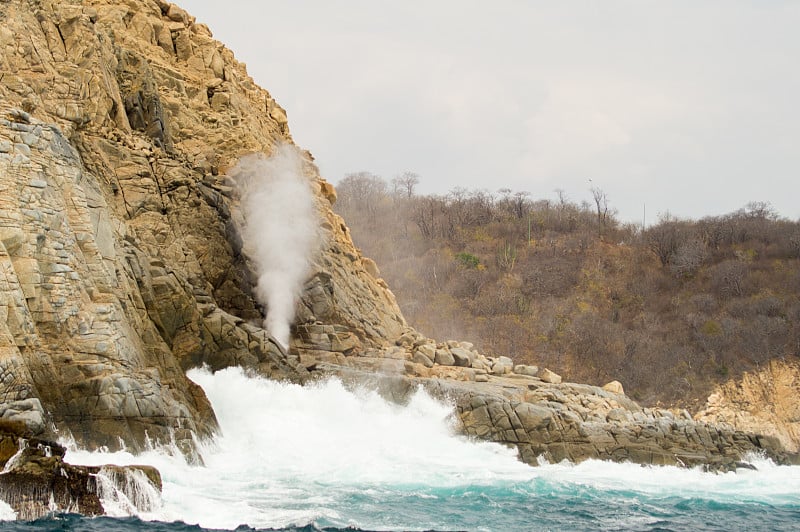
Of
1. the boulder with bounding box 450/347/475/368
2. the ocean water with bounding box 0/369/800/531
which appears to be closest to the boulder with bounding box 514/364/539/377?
the boulder with bounding box 450/347/475/368

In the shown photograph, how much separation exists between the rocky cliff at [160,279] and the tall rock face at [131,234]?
0.05 metres

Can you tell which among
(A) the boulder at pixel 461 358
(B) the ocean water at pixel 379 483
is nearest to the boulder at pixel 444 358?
(A) the boulder at pixel 461 358

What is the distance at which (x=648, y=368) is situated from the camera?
4375cm

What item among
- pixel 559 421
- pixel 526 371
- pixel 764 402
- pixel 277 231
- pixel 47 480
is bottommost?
pixel 47 480

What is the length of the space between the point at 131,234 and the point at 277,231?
7.30 meters

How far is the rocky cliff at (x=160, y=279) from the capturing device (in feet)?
59.0

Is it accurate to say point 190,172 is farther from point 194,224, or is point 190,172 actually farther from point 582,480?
point 582,480

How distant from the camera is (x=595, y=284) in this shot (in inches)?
2138

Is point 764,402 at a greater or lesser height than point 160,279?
lesser

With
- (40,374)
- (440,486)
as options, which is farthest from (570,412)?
(40,374)

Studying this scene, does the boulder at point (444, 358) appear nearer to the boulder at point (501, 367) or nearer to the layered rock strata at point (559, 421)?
the layered rock strata at point (559, 421)

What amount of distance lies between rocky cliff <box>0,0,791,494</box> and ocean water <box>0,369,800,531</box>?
689 millimetres

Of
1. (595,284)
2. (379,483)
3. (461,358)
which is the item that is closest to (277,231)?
(461,358)

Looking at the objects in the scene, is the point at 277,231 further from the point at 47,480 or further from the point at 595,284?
the point at 595,284
